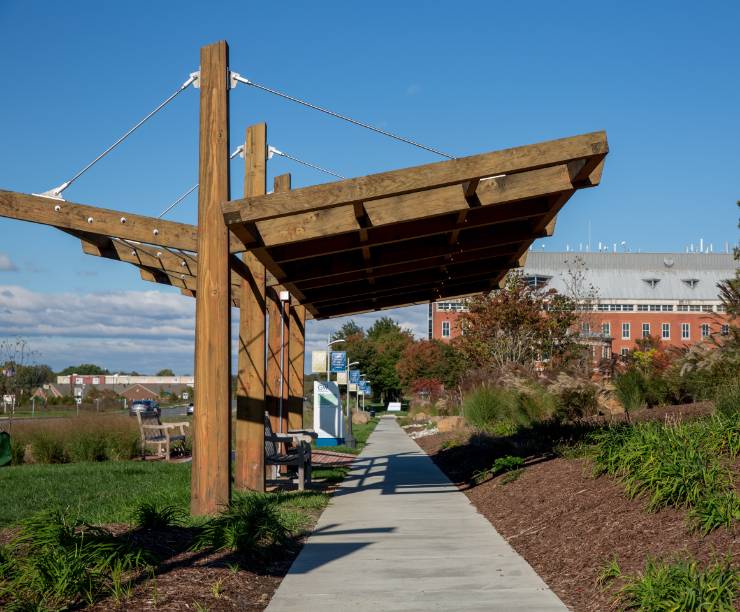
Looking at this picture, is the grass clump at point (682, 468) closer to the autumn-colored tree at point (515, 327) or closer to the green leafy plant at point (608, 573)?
the green leafy plant at point (608, 573)

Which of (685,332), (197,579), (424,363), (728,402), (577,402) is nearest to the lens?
(197,579)

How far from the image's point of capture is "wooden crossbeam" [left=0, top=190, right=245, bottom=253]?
436 inches

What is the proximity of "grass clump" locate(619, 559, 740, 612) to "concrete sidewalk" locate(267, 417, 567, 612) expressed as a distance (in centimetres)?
69

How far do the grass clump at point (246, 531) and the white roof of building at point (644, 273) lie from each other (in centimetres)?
9262

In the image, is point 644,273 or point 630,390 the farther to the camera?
point 644,273

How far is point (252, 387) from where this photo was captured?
1317 cm

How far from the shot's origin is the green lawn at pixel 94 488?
10617 millimetres

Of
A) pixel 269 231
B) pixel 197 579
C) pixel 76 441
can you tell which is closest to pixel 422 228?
pixel 269 231

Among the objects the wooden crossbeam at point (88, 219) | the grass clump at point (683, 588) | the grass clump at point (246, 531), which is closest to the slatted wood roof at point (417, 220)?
the wooden crossbeam at point (88, 219)

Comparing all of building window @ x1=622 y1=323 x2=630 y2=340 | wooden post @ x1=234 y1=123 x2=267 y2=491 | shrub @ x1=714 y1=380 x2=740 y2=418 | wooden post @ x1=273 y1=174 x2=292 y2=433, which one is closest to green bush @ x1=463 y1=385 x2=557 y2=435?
wooden post @ x1=273 y1=174 x2=292 y2=433

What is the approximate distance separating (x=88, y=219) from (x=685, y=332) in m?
95.4

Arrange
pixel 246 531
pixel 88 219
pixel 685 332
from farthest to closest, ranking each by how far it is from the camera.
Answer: pixel 685 332, pixel 88 219, pixel 246 531

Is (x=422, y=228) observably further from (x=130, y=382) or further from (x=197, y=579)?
(x=130, y=382)

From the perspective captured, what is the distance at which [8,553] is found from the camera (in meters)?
6.55
